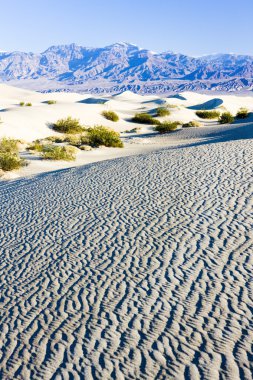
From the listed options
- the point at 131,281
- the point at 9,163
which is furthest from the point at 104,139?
the point at 131,281

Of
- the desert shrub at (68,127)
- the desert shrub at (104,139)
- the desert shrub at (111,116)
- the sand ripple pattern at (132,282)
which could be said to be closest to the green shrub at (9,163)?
Answer: the sand ripple pattern at (132,282)

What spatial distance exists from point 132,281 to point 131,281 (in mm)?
13

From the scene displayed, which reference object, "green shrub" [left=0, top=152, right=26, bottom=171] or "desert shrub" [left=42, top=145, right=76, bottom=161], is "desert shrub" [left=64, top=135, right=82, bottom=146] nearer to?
"desert shrub" [left=42, top=145, right=76, bottom=161]

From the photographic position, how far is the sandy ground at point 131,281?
4070 millimetres

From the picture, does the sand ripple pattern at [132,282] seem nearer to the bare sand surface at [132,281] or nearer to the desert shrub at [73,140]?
the bare sand surface at [132,281]

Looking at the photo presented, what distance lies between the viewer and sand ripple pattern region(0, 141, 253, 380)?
407 cm

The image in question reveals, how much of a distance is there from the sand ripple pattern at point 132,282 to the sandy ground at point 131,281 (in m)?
→ 0.01

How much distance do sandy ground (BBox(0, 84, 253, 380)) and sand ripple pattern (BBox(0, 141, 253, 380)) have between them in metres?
0.01

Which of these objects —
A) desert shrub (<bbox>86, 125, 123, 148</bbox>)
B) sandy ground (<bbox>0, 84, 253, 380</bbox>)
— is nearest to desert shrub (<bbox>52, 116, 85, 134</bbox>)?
desert shrub (<bbox>86, 125, 123, 148</bbox>)

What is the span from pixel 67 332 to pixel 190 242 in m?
2.72

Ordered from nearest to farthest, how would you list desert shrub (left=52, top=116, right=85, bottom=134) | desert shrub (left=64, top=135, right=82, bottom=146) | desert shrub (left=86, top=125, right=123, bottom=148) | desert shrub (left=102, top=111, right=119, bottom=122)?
desert shrub (left=86, top=125, right=123, bottom=148)
desert shrub (left=64, top=135, right=82, bottom=146)
desert shrub (left=52, top=116, right=85, bottom=134)
desert shrub (left=102, top=111, right=119, bottom=122)

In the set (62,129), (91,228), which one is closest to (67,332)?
(91,228)

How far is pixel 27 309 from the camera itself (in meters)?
5.16

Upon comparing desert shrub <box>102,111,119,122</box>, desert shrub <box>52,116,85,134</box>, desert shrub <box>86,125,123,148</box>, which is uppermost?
desert shrub <box>102,111,119,122</box>
